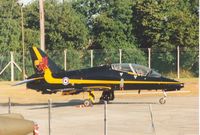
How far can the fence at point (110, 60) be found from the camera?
50281 mm

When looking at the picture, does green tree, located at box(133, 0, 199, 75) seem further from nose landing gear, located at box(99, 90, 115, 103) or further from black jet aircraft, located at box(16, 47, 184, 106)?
black jet aircraft, located at box(16, 47, 184, 106)

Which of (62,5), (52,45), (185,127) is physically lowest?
(185,127)

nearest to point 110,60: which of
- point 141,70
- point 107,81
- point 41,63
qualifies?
point 41,63

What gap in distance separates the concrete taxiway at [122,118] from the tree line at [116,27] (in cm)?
2582

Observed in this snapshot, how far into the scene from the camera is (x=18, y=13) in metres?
57.9

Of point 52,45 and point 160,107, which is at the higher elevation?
point 52,45

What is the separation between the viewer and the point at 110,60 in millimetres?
50562

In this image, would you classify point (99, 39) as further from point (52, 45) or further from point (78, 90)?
point (78, 90)

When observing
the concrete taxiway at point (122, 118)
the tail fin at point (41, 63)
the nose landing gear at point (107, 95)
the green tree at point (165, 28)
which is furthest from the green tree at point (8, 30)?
the nose landing gear at point (107, 95)

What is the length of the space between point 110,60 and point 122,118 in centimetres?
2974

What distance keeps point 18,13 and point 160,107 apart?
35.0 m

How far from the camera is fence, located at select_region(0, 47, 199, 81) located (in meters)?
50.3

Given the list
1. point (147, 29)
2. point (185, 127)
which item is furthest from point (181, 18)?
point (185, 127)

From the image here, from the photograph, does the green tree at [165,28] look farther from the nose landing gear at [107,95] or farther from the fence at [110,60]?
the nose landing gear at [107,95]
